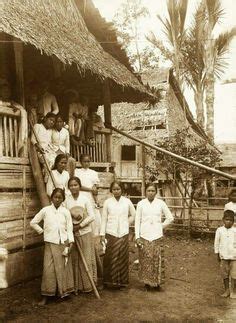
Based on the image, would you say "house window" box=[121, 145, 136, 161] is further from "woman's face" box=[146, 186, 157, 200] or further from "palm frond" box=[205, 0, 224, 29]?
"woman's face" box=[146, 186, 157, 200]

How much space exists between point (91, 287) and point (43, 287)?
0.92 meters

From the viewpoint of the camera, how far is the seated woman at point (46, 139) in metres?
7.12

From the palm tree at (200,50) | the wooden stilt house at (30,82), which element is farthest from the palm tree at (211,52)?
the wooden stilt house at (30,82)

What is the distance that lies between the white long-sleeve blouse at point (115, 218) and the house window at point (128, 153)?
15.0 m

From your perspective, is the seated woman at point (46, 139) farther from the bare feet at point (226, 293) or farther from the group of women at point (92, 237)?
the bare feet at point (226, 293)

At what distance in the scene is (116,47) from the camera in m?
10.5

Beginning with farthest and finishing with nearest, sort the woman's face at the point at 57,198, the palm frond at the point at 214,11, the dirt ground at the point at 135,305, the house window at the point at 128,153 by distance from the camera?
1. the house window at the point at 128,153
2. the palm frond at the point at 214,11
3. the woman's face at the point at 57,198
4. the dirt ground at the point at 135,305

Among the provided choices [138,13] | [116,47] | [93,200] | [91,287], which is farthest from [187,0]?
[91,287]

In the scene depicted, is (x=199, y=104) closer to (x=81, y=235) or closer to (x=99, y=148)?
(x=99, y=148)

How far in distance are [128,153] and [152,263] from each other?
Result: 15538mm

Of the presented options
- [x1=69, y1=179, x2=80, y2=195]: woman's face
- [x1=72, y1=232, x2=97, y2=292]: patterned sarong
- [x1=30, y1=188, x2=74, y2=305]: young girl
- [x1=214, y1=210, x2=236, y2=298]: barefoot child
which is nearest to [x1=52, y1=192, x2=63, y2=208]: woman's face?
[x1=30, y1=188, x2=74, y2=305]: young girl

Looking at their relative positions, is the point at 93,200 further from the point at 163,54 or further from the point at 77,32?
the point at 163,54

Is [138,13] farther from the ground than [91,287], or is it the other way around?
[138,13]

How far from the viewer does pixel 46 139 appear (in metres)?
7.24
